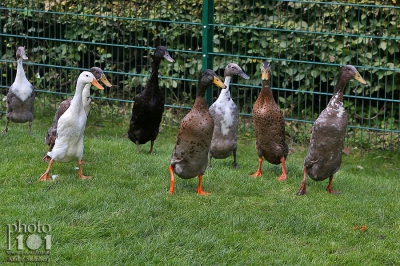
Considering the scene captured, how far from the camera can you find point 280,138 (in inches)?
306

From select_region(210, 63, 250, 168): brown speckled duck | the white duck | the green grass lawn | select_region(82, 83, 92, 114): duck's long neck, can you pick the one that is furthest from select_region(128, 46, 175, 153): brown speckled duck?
the white duck

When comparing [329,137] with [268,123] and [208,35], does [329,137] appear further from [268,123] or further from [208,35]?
[208,35]

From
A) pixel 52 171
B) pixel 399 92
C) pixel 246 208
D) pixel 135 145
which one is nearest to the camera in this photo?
pixel 246 208

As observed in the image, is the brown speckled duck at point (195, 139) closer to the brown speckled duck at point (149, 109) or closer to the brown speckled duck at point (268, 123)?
the brown speckled duck at point (268, 123)

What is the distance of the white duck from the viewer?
7312 mm

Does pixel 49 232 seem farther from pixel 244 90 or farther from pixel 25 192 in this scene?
pixel 244 90

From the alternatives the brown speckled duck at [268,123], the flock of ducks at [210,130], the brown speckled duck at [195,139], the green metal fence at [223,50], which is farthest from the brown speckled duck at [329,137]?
the green metal fence at [223,50]

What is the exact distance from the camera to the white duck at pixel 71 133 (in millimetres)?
7312

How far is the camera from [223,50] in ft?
34.3

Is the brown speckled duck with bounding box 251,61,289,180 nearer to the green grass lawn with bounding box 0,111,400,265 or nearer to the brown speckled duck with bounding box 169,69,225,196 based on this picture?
the green grass lawn with bounding box 0,111,400,265

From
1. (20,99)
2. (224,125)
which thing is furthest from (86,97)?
(224,125)

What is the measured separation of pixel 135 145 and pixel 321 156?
284 centimetres

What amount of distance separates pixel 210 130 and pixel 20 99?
10.9 feet

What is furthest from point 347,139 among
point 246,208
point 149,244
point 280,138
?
point 149,244
